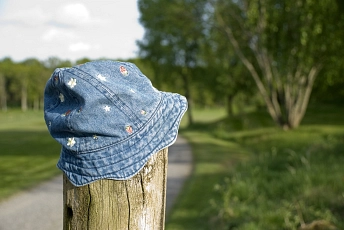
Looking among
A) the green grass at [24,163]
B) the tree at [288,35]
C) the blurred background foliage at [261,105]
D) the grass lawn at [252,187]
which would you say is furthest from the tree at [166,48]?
the grass lawn at [252,187]

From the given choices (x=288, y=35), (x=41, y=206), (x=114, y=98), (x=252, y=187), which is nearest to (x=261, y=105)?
(x=288, y=35)

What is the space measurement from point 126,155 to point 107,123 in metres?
0.18

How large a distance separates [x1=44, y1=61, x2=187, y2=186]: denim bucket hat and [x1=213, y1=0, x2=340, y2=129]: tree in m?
16.3

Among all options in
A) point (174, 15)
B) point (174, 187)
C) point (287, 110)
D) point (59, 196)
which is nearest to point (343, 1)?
point (287, 110)

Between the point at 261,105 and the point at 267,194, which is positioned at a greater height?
the point at 267,194

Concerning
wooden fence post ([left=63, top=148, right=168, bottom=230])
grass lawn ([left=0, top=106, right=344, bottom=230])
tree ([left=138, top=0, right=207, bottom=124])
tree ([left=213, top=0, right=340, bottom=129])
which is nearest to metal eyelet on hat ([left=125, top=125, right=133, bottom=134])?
wooden fence post ([left=63, top=148, right=168, bottom=230])

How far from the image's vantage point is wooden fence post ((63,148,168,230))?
6.54ft

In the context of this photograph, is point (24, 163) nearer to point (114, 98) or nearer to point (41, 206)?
point (41, 206)

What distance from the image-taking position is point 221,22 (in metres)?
20.1

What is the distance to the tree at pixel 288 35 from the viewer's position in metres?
18.1

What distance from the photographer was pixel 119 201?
6.53ft

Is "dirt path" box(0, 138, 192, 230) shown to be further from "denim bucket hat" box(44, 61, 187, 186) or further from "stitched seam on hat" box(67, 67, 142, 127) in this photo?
"stitched seam on hat" box(67, 67, 142, 127)

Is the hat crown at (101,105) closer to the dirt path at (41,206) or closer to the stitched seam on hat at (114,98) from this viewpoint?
the stitched seam on hat at (114,98)

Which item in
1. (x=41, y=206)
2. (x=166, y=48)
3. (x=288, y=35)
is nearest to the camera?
(x=41, y=206)
